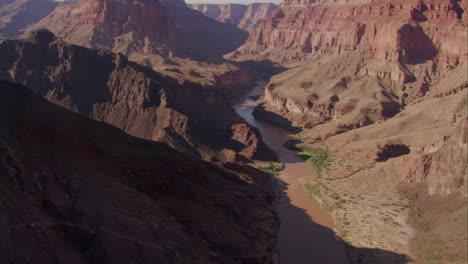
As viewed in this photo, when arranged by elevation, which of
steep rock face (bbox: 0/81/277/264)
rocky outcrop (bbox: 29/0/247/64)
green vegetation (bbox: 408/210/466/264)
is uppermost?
rocky outcrop (bbox: 29/0/247/64)

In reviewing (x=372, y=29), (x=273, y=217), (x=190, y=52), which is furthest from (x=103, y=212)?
(x=190, y=52)

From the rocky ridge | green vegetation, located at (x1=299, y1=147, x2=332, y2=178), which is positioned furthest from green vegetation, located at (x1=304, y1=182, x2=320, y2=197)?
green vegetation, located at (x1=299, y1=147, x2=332, y2=178)

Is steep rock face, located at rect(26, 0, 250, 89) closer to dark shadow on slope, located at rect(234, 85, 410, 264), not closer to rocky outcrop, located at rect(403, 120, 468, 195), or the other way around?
dark shadow on slope, located at rect(234, 85, 410, 264)

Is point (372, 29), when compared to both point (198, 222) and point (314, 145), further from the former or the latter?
point (198, 222)

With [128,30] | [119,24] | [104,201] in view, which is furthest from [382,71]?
[119,24]

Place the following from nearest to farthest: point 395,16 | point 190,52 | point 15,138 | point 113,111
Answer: point 15,138 → point 113,111 → point 395,16 → point 190,52

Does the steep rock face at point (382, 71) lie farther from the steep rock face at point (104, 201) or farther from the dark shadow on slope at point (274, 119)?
the steep rock face at point (104, 201)

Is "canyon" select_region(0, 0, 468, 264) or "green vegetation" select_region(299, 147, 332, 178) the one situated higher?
"canyon" select_region(0, 0, 468, 264)

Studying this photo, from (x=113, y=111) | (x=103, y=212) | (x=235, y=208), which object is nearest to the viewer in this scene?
(x=103, y=212)
